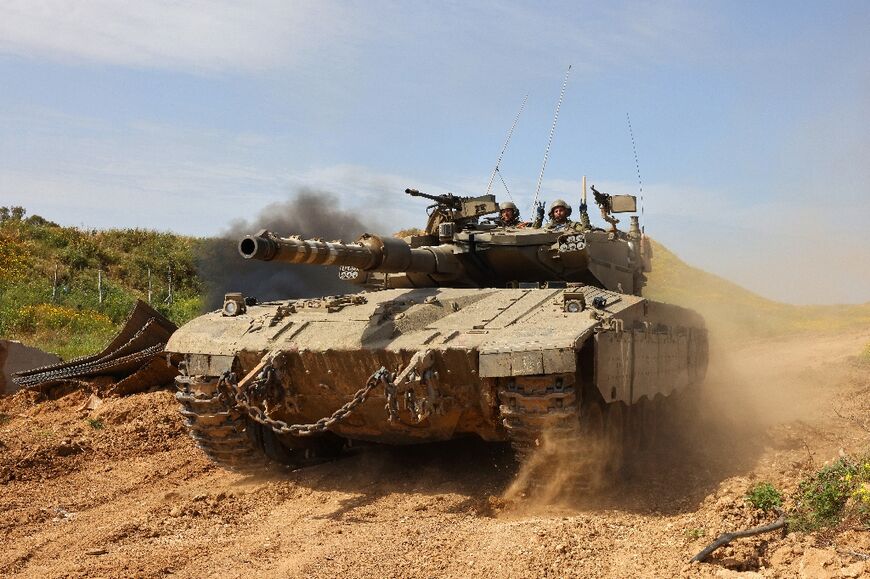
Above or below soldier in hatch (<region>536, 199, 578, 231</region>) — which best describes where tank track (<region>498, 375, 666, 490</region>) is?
below

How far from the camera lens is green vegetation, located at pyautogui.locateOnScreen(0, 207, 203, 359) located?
22514mm

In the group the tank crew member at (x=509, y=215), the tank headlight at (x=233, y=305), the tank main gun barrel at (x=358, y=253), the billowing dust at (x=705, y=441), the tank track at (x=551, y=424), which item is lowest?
the billowing dust at (x=705, y=441)

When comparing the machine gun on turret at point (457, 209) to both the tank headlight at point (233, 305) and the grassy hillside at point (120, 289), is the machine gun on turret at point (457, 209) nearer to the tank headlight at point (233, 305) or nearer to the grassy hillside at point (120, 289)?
the tank headlight at point (233, 305)

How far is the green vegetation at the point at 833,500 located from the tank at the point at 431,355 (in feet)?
5.95

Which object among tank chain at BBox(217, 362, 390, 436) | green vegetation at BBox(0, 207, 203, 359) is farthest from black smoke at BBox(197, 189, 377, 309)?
tank chain at BBox(217, 362, 390, 436)

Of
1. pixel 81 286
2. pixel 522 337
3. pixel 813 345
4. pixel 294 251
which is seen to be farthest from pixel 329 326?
pixel 81 286

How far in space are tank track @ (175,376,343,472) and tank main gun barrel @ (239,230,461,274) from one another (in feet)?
5.77

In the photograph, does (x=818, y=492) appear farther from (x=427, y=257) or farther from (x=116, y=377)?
(x=116, y=377)

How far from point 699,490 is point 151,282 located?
26869 millimetres

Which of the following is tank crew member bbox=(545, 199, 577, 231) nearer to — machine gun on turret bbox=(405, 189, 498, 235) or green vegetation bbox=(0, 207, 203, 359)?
machine gun on turret bbox=(405, 189, 498, 235)

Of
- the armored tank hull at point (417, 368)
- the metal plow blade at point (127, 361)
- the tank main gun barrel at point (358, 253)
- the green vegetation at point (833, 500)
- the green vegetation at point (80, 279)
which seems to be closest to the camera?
the green vegetation at point (833, 500)

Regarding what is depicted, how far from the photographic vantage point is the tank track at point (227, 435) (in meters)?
8.84

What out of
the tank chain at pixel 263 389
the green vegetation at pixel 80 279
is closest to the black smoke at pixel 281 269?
the green vegetation at pixel 80 279

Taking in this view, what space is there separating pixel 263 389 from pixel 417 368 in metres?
1.49
